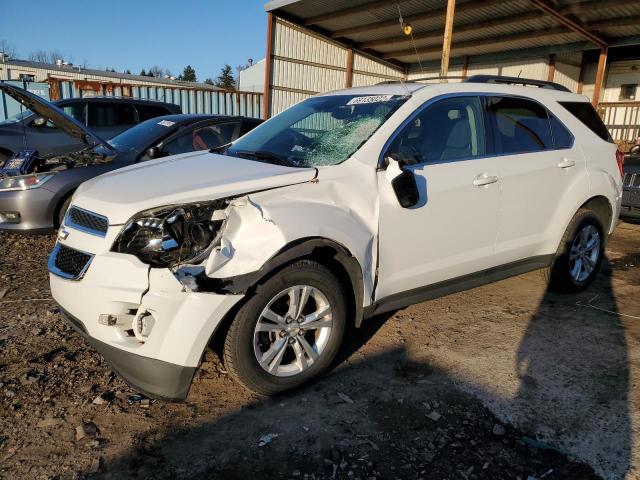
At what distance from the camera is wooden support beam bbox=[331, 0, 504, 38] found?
1365 cm

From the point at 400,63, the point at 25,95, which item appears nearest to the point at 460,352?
the point at 25,95

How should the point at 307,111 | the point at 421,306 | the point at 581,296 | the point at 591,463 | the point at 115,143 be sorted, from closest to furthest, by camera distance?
1. the point at 591,463
2. the point at 307,111
3. the point at 421,306
4. the point at 581,296
5. the point at 115,143

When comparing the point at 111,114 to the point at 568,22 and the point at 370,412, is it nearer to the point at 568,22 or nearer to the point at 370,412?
the point at 370,412

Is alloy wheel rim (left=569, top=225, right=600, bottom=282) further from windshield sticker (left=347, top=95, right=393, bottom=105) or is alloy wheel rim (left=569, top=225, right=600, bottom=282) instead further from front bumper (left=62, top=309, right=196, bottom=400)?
front bumper (left=62, top=309, right=196, bottom=400)

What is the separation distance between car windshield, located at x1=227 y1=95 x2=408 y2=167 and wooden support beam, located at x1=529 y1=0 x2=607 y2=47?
1128cm

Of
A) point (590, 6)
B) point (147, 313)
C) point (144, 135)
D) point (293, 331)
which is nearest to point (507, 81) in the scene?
point (293, 331)

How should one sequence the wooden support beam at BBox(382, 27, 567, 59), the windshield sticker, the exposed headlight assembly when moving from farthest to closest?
1. the wooden support beam at BBox(382, 27, 567, 59)
2. the exposed headlight assembly
3. the windshield sticker

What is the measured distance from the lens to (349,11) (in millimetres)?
15484

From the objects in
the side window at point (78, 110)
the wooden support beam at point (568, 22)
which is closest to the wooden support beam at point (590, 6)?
the wooden support beam at point (568, 22)

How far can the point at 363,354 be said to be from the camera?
11.1ft

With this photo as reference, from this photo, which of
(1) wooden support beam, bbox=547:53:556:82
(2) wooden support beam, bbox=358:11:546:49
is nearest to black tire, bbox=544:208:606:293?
(2) wooden support beam, bbox=358:11:546:49

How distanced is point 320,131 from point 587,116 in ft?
8.45

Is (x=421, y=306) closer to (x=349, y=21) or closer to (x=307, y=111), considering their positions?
A: (x=307, y=111)

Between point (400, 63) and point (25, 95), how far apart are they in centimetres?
1796
